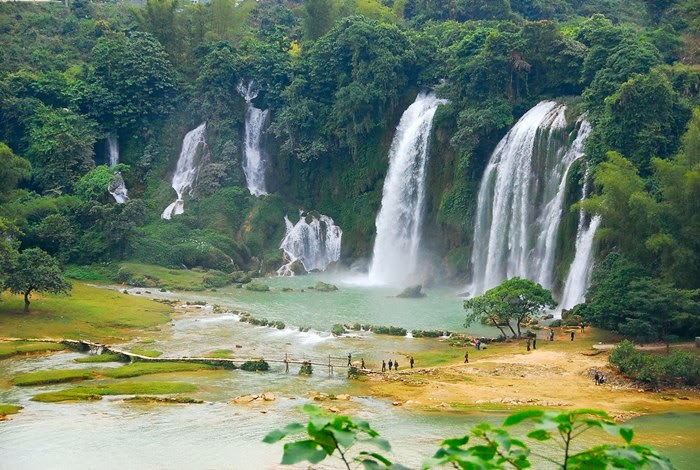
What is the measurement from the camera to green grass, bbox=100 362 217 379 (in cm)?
3781

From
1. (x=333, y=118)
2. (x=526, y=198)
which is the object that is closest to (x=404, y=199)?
(x=333, y=118)

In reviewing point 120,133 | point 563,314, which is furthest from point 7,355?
point 120,133

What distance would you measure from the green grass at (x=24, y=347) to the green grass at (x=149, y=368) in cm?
502

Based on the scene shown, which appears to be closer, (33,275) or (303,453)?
(303,453)

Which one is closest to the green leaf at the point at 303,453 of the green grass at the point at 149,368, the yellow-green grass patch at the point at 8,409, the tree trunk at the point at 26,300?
the yellow-green grass patch at the point at 8,409

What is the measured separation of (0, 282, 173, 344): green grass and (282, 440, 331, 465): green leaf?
130 ft

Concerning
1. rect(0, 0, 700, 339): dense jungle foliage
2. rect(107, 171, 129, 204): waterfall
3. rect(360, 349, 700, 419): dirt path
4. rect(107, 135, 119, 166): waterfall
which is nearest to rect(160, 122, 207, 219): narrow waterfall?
rect(0, 0, 700, 339): dense jungle foliage

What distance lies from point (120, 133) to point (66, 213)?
12870mm

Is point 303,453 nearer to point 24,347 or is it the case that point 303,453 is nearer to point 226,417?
point 226,417

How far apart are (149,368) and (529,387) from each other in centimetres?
1553

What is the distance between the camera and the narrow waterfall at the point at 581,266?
48781 mm

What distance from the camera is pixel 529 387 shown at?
34688 mm

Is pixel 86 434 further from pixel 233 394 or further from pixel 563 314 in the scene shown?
pixel 563 314

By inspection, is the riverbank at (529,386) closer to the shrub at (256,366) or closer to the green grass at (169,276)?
the shrub at (256,366)
